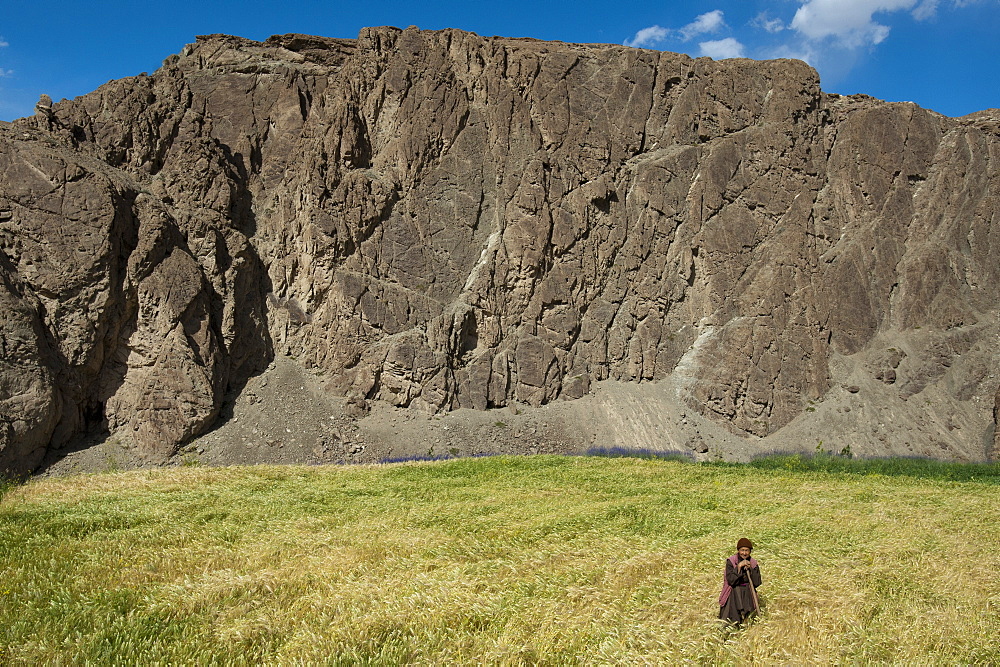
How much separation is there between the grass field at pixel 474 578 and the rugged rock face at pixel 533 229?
36.9 m

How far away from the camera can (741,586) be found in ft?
26.3

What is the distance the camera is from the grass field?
23.2 feet

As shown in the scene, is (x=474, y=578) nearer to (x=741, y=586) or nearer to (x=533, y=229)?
(x=741, y=586)

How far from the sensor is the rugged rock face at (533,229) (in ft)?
172

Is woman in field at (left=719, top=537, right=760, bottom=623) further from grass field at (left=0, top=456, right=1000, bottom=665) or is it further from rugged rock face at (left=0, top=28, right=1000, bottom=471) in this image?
rugged rock face at (left=0, top=28, right=1000, bottom=471)

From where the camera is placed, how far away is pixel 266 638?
7.16m

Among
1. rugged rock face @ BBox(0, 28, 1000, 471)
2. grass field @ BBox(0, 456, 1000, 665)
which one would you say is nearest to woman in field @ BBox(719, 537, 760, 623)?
grass field @ BBox(0, 456, 1000, 665)

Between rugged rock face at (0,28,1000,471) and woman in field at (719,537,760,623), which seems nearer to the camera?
woman in field at (719,537,760,623)

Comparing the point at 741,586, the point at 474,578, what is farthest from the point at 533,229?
the point at 741,586

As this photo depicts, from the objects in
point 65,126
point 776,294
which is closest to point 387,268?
point 65,126

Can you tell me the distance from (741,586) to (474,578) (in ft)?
12.7

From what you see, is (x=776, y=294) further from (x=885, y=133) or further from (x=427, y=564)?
(x=427, y=564)

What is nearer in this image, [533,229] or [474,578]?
[474,578]

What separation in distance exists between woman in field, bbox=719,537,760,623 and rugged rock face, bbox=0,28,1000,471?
45.4 metres
